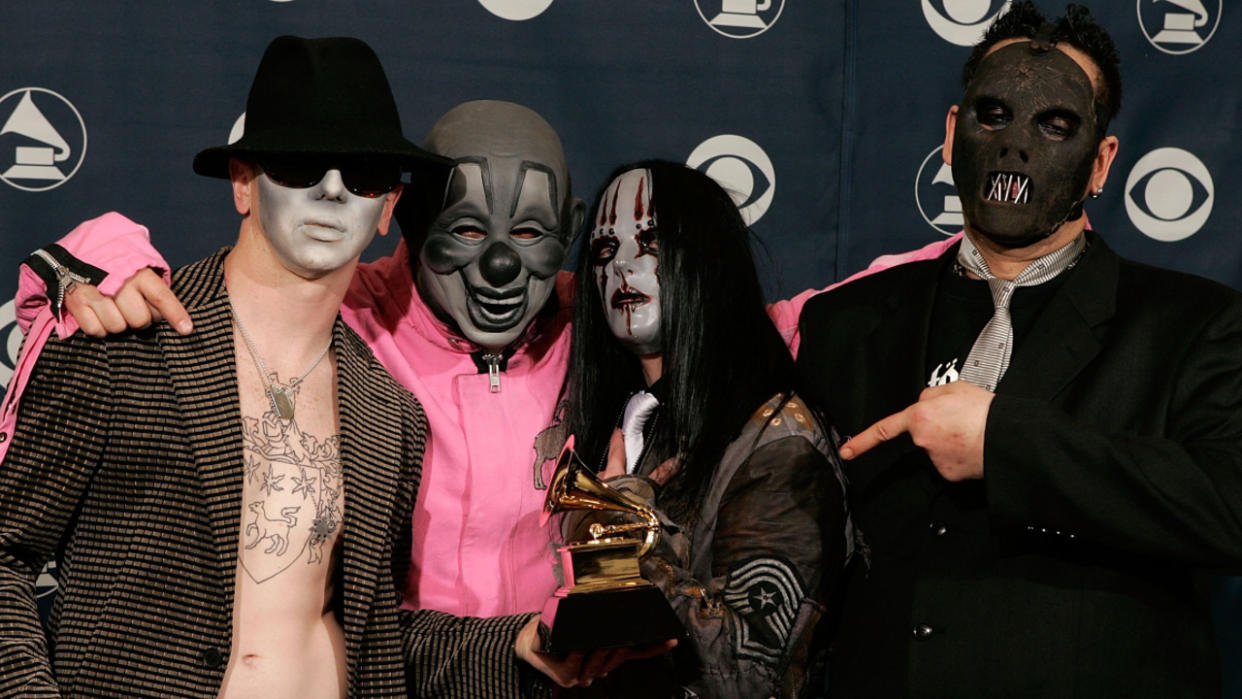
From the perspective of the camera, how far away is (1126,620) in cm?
212

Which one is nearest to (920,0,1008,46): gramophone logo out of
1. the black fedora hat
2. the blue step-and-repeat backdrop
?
the blue step-and-repeat backdrop

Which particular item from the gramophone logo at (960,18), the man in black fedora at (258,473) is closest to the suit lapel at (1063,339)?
the man in black fedora at (258,473)

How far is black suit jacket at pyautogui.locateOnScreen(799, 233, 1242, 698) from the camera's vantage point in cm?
202

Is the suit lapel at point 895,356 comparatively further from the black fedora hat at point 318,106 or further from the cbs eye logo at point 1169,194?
the cbs eye logo at point 1169,194

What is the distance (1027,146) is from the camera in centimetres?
226

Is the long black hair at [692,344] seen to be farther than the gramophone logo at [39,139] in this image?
No

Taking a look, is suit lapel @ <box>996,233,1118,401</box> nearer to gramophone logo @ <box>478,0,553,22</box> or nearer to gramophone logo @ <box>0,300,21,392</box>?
gramophone logo @ <box>478,0,553,22</box>

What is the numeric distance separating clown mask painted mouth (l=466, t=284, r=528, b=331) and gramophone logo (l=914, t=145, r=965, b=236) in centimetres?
131

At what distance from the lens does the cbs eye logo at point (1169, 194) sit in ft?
11.2

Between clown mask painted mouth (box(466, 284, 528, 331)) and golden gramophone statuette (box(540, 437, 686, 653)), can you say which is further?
clown mask painted mouth (box(466, 284, 528, 331))

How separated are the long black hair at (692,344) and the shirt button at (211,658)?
828mm

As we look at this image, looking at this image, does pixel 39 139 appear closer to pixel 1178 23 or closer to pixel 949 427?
pixel 949 427

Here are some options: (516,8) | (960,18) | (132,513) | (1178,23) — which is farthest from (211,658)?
(1178,23)

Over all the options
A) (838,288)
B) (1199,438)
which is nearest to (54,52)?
(838,288)
